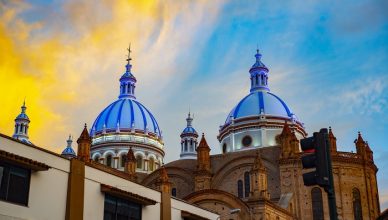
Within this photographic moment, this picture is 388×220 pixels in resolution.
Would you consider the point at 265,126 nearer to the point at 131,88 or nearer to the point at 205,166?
the point at 205,166

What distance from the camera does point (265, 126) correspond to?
62.5m

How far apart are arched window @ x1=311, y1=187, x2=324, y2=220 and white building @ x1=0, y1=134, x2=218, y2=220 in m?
27.8

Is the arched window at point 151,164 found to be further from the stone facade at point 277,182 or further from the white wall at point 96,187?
the white wall at point 96,187

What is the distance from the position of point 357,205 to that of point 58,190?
3754cm

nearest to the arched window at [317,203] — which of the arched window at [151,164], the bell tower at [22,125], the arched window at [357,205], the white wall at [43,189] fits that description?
the arched window at [357,205]

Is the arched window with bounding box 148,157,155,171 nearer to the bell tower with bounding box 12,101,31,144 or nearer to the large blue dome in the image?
the large blue dome

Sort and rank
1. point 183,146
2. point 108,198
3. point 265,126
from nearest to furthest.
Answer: point 108,198
point 265,126
point 183,146

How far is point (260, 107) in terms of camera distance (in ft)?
212

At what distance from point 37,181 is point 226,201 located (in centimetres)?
2492

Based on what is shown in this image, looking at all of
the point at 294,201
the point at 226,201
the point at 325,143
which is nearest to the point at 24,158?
the point at 325,143

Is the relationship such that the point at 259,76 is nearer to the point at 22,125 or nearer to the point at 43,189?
the point at 22,125

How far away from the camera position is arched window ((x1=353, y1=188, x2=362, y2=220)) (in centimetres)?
5078

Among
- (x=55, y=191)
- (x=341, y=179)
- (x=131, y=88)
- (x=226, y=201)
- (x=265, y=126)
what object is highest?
(x=131, y=88)

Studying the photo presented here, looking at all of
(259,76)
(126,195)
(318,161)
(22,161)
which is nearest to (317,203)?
(259,76)
